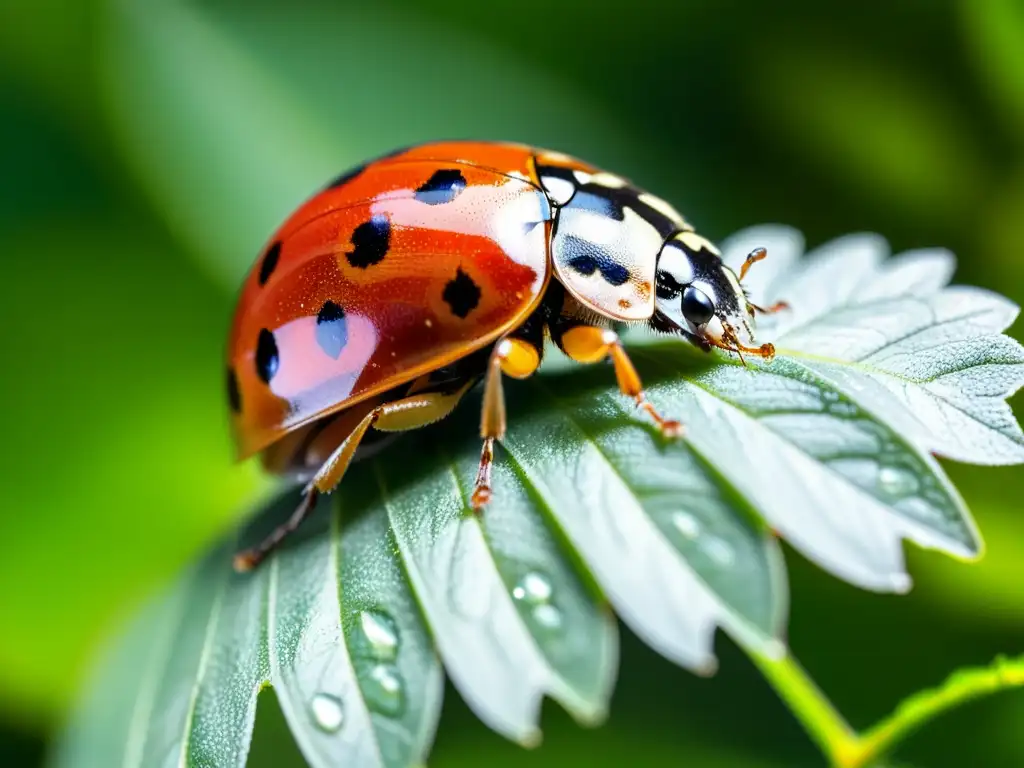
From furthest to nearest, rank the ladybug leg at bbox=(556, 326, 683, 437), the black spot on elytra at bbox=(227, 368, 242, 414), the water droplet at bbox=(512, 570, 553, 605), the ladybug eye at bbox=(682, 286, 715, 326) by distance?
the black spot on elytra at bbox=(227, 368, 242, 414), the ladybug eye at bbox=(682, 286, 715, 326), the ladybug leg at bbox=(556, 326, 683, 437), the water droplet at bbox=(512, 570, 553, 605)

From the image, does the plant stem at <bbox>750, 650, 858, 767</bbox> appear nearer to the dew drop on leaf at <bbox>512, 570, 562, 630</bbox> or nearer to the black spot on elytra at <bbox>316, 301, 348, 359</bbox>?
the dew drop on leaf at <bbox>512, 570, 562, 630</bbox>

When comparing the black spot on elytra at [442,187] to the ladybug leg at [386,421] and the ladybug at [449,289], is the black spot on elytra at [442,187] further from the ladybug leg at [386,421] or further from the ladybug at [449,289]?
the ladybug leg at [386,421]

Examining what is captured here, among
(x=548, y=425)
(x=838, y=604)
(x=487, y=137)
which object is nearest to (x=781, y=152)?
(x=487, y=137)

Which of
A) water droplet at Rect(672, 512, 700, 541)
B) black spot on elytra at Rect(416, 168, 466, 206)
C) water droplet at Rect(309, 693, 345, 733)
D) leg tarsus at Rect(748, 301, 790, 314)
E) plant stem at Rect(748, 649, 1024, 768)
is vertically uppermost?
black spot on elytra at Rect(416, 168, 466, 206)

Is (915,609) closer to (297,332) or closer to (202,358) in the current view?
(297,332)

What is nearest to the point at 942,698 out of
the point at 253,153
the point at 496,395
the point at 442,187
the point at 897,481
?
the point at 897,481

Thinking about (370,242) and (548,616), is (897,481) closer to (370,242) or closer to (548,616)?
(548,616)

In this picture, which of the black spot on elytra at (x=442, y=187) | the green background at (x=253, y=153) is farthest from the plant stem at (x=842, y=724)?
the green background at (x=253, y=153)

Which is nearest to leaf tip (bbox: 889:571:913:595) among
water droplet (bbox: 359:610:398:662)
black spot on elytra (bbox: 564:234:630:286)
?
water droplet (bbox: 359:610:398:662)
